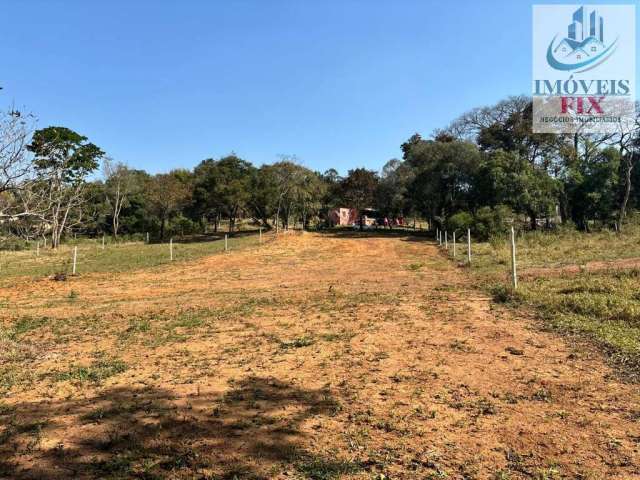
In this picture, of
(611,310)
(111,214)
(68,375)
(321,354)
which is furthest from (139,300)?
(111,214)

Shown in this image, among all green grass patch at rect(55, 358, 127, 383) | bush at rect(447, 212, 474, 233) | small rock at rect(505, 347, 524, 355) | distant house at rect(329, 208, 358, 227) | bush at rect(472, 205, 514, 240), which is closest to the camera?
green grass patch at rect(55, 358, 127, 383)

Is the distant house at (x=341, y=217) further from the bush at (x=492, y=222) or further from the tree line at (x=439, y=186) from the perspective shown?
the bush at (x=492, y=222)

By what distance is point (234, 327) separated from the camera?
282 inches

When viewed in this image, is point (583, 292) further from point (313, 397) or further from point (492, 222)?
point (492, 222)

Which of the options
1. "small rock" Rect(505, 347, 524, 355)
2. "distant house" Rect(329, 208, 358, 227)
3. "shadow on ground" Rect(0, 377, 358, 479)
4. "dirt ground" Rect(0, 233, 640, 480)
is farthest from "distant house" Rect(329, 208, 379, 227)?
"shadow on ground" Rect(0, 377, 358, 479)

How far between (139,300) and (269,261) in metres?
9.32

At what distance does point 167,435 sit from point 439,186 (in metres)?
34.2

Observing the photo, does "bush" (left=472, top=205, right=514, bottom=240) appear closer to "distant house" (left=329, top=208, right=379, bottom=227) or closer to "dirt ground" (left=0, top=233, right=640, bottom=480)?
"dirt ground" (left=0, top=233, right=640, bottom=480)

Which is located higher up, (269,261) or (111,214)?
(111,214)

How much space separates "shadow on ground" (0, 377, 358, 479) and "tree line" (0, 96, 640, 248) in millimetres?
22803

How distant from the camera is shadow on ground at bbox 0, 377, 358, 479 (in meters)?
2.94

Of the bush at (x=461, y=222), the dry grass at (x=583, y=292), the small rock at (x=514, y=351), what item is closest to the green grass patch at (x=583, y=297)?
the dry grass at (x=583, y=292)

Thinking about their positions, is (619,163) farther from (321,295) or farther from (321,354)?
(321,354)

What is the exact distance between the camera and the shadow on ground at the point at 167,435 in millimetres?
2938
